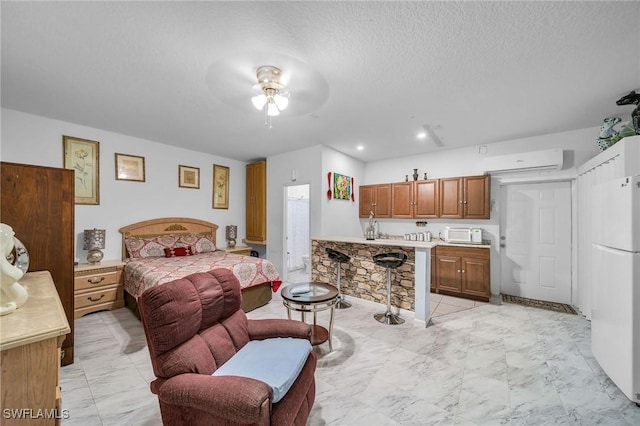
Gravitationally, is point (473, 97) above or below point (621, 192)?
above

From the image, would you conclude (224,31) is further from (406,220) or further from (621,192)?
(406,220)

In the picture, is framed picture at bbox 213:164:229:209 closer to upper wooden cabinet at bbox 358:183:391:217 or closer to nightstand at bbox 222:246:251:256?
nightstand at bbox 222:246:251:256

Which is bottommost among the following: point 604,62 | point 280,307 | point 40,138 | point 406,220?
point 280,307

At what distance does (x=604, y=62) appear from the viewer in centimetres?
205

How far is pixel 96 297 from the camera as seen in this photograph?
11.3 feet

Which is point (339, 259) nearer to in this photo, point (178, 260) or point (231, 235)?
point (178, 260)

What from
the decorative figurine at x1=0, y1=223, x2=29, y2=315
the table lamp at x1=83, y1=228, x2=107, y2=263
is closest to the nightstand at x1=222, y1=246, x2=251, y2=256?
the table lamp at x1=83, y1=228, x2=107, y2=263

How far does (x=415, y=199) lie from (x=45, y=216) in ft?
16.9

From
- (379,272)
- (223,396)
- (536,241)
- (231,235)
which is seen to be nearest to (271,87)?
(223,396)

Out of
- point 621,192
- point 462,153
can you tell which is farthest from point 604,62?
point 462,153

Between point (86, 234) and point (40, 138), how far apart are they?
142 centimetres

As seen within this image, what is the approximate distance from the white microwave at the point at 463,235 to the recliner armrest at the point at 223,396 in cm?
423

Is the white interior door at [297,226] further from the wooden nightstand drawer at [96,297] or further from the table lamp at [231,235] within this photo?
the wooden nightstand drawer at [96,297]

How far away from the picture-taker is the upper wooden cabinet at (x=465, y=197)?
13.8ft
